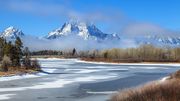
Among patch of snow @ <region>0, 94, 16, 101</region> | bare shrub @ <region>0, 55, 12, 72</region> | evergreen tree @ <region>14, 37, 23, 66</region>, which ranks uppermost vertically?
evergreen tree @ <region>14, 37, 23, 66</region>

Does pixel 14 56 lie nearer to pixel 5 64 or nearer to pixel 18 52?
pixel 18 52

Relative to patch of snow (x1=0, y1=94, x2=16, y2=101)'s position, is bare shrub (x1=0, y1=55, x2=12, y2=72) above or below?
above

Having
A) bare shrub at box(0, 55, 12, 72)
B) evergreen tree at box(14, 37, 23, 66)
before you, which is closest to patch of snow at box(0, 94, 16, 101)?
bare shrub at box(0, 55, 12, 72)

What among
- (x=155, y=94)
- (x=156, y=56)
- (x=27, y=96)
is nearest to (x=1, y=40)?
(x=27, y=96)

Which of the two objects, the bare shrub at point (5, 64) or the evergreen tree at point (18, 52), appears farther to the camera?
the evergreen tree at point (18, 52)

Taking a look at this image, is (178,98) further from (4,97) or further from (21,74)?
(21,74)

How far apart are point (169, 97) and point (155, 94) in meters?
1.55

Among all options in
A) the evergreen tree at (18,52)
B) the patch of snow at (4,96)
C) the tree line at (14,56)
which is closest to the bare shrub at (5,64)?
the tree line at (14,56)

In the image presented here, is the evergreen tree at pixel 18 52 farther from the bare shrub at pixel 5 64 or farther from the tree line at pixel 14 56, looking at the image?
the bare shrub at pixel 5 64

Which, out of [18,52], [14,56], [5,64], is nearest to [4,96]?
[5,64]

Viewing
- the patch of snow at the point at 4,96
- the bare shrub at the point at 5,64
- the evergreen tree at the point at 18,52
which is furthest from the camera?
the evergreen tree at the point at 18,52

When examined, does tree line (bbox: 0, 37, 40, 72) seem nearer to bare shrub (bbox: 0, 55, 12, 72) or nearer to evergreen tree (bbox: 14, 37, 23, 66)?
evergreen tree (bbox: 14, 37, 23, 66)

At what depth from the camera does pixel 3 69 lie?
169 ft

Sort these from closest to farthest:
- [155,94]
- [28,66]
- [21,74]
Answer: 1. [155,94]
2. [21,74]
3. [28,66]
